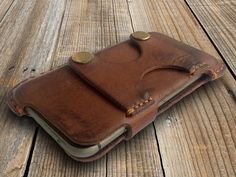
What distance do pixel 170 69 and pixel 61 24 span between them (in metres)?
0.56

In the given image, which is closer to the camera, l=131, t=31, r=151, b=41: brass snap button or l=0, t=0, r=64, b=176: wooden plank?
l=0, t=0, r=64, b=176: wooden plank

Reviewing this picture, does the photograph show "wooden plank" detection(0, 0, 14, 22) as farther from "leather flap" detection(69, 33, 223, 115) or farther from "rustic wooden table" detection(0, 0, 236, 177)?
"leather flap" detection(69, 33, 223, 115)

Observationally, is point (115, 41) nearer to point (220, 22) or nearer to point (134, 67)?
point (134, 67)

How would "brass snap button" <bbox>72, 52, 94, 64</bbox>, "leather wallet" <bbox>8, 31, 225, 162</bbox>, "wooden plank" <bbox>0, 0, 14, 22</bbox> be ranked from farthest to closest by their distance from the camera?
"wooden plank" <bbox>0, 0, 14, 22</bbox> → "brass snap button" <bbox>72, 52, 94, 64</bbox> → "leather wallet" <bbox>8, 31, 225, 162</bbox>

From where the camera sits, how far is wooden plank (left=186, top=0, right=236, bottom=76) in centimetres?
112

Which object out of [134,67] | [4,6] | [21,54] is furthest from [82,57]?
[4,6]

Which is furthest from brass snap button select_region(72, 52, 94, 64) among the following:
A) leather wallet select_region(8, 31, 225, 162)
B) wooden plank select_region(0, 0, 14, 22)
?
wooden plank select_region(0, 0, 14, 22)

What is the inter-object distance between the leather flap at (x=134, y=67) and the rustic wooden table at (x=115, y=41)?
0.30 feet

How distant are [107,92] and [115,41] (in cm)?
44

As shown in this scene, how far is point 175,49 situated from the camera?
950 millimetres

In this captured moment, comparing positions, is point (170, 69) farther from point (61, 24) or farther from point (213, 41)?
point (61, 24)

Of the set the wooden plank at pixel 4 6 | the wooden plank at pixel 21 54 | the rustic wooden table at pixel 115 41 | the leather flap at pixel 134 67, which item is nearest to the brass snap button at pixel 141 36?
the leather flap at pixel 134 67

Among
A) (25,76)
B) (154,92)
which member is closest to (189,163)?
(154,92)

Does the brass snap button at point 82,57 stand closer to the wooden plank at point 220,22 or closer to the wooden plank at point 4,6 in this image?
the wooden plank at point 220,22
